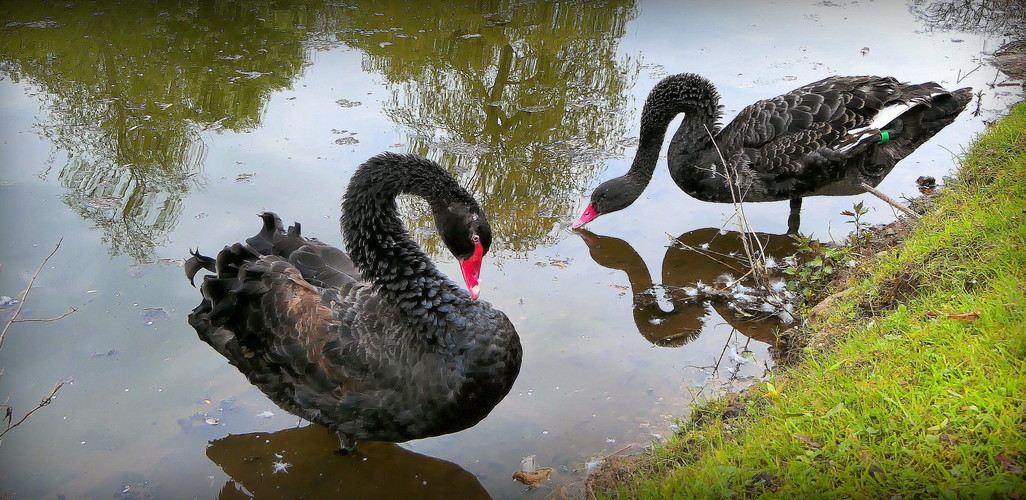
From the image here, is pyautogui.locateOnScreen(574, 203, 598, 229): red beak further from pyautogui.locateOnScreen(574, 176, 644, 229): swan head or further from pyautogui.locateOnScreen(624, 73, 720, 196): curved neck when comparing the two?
pyautogui.locateOnScreen(624, 73, 720, 196): curved neck

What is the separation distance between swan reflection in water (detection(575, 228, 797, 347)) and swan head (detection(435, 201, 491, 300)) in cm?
136

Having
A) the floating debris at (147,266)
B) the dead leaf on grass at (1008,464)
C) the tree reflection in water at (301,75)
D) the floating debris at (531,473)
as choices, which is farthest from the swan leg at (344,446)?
the dead leaf on grass at (1008,464)

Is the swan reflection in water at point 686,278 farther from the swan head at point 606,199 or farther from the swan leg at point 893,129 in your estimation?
the swan leg at point 893,129

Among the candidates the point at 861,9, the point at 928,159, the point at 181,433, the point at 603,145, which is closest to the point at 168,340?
the point at 181,433

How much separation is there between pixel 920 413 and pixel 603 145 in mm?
4134

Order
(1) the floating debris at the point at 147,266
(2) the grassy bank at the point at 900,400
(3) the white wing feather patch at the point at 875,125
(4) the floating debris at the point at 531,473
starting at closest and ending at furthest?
(2) the grassy bank at the point at 900,400
(4) the floating debris at the point at 531,473
(1) the floating debris at the point at 147,266
(3) the white wing feather patch at the point at 875,125

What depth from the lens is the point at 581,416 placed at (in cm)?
379

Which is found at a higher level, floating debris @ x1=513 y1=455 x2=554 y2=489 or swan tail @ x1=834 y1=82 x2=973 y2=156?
swan tail @ x1=834 y1=82 x2=973 y2=156

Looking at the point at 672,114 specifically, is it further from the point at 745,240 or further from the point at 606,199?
the point at 745,240

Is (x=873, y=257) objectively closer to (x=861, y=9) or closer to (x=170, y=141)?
(x=170, y=141)

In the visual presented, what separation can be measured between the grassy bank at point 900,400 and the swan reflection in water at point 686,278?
68 centimetres

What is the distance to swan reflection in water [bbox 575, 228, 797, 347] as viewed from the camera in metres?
4.41

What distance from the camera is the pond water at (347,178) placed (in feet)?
12.1

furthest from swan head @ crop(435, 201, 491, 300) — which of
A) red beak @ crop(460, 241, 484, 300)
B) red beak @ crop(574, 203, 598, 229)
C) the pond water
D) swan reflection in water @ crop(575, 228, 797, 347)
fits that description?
red beak @ crop(574, 203, 598, 229)
